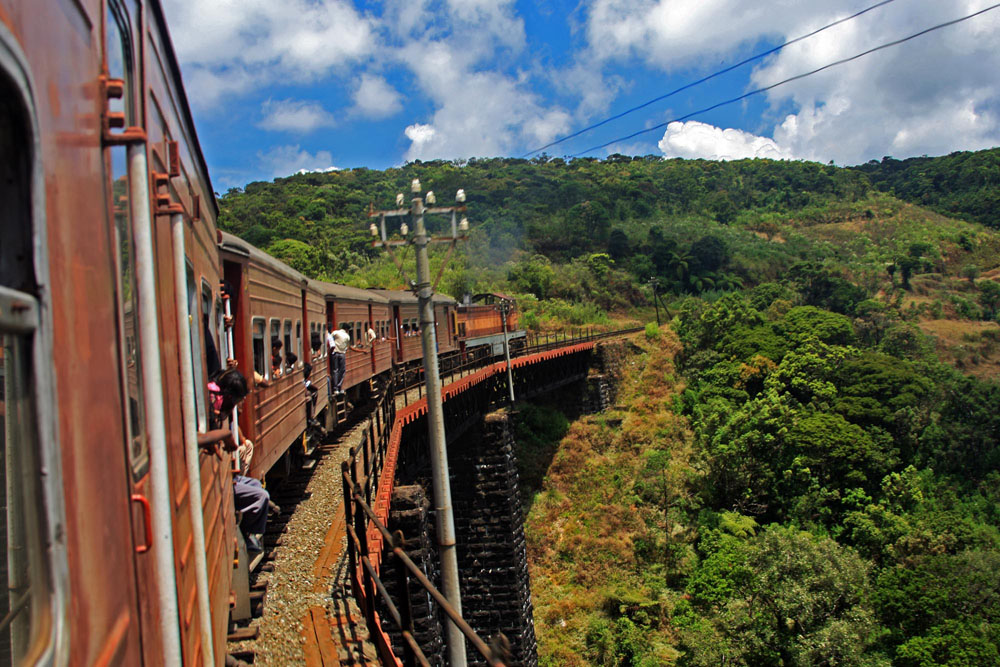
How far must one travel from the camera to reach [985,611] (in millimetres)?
17938

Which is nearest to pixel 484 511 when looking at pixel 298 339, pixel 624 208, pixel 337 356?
pixel 337 356

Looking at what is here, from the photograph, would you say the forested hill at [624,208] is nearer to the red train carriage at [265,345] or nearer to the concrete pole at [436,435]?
the red train carriage at [265,345]

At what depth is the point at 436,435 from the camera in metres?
7.76

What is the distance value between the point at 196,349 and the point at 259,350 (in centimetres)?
446

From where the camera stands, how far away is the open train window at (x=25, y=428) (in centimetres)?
105

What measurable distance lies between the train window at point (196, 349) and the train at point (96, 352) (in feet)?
0.12

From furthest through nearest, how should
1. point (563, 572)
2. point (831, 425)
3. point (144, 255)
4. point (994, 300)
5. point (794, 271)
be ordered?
1. point (994, 300)
2. point (794, 271)
3. point (831, 425)
4. point (563, 572)
5. point (144, 255)

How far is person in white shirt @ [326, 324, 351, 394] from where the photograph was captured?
11758 millimetres

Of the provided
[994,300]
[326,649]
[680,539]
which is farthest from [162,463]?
[994,300]

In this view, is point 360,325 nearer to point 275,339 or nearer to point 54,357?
point 275,339

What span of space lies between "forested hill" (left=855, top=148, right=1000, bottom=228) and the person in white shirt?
10856 cm

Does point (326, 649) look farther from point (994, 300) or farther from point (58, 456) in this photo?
point (994, 300)

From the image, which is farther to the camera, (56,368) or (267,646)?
(267,646)

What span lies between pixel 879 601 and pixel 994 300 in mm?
56554
